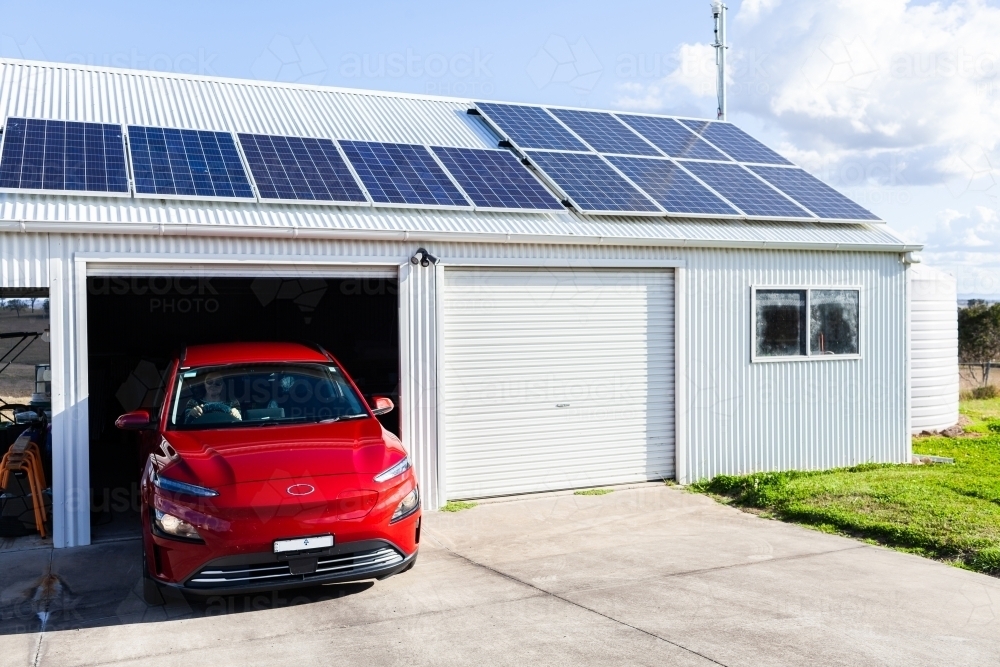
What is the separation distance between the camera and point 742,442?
1127cm

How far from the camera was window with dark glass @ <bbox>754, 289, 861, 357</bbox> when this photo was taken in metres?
11.5

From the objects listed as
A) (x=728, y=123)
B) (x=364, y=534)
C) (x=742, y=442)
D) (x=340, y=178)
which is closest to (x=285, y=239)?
(x=340, y=178)

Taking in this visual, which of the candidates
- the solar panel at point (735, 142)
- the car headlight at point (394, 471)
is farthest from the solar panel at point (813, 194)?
the car headlight at point (394, 471)

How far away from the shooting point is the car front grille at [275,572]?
5887mm

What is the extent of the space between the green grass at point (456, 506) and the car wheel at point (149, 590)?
3.58 metres

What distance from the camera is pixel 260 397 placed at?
755cm

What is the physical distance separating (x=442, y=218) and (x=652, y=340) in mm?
3073

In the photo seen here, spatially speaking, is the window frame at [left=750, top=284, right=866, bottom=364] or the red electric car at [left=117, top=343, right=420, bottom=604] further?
the window frame at [left=750, top=284, right=866, bottom=364]

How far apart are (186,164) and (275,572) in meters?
5.31

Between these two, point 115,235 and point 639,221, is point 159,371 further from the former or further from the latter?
point 639,221

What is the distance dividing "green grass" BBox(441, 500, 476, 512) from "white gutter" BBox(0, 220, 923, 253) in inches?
113

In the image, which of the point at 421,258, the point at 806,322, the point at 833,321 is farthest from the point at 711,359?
the point at 421,258

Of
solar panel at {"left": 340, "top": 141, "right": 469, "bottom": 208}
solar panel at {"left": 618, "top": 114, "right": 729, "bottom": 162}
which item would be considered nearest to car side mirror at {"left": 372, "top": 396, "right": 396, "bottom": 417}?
solar panel at {"left": 340, "top": 141, "right": 469, "bottom": 208}

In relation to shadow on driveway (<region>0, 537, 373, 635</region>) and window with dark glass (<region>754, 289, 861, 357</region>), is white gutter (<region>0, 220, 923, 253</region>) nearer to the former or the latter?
window with dark glass (<region>754, 289, 861, 357</region>)
